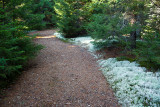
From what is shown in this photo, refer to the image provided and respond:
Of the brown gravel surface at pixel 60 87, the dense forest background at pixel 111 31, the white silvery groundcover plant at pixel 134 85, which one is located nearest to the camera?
the white silvery groundcover plant at pixel 134 85

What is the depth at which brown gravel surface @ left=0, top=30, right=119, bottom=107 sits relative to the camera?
432 cm

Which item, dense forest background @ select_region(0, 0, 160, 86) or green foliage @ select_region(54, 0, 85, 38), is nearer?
dense forest background @ select_region(0, 0, 160, 86)

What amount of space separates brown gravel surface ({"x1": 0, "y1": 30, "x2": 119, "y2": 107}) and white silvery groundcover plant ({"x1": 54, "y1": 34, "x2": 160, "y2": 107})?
0.32m

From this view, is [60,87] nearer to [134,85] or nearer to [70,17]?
[134,85]

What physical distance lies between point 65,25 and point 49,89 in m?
9.64

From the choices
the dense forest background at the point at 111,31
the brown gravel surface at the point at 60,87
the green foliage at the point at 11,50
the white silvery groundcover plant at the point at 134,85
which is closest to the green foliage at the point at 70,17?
the dense forest background at the point at 111,31

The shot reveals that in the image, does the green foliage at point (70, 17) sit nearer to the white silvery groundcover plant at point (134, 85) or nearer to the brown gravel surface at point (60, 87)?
the brown gravel surface at point (60, 87)

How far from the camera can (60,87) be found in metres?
5.25

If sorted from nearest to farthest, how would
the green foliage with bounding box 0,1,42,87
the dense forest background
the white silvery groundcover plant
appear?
the white silvery groundcover plant → the green foliage with bounding box 0,1,42,87 → the dense forest background

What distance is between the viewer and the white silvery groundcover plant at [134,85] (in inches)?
160

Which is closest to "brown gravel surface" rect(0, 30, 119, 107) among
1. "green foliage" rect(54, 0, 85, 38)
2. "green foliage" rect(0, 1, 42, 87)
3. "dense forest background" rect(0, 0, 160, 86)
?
"green foliage" rect(0, 1, 42, 87)

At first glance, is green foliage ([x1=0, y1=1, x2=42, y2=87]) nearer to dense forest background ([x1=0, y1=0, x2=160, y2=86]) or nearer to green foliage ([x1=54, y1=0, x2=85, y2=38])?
dense forest background ([x1=0, y1=0, x2=160, y2=86])

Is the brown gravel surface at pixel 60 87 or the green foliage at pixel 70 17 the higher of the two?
the green foliage at pixel 70 17

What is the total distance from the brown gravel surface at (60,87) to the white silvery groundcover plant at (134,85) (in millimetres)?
324
